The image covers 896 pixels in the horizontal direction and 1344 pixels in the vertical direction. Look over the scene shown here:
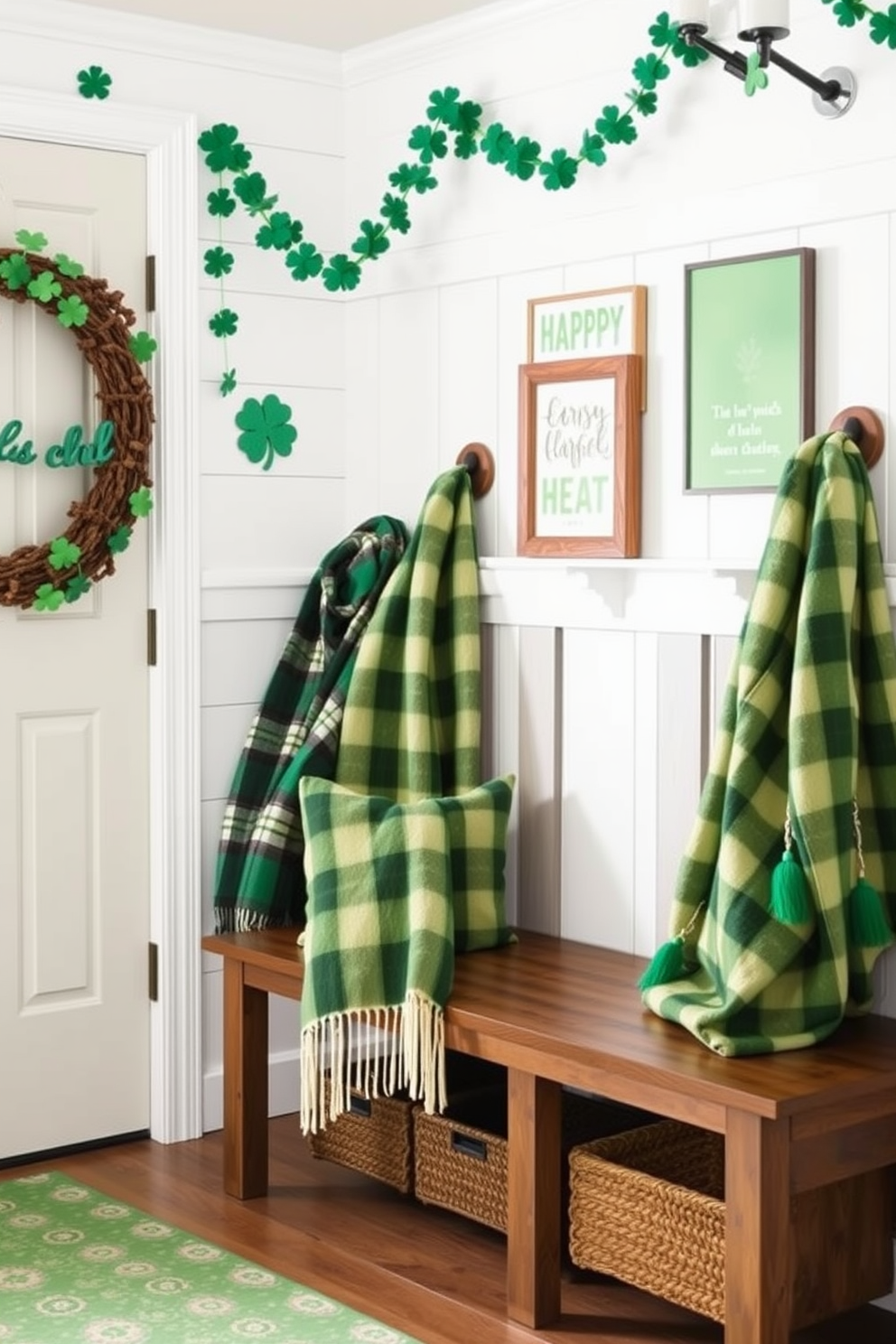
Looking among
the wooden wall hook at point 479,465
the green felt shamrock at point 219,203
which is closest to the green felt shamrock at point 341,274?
the green felt shamrock at point 219,203

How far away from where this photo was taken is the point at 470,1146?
122 inches

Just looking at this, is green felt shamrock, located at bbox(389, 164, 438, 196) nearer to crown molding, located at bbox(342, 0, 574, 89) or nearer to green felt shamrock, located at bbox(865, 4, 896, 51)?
crown molding, located at bbox(342, 0, 574, 89)

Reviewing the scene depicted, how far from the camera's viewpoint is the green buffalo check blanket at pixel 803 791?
260 centimetres

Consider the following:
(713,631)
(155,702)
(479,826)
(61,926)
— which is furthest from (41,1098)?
(713,631)

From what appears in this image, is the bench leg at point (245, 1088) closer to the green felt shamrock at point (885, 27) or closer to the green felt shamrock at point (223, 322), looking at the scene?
the green felt shamrock at point (223, 322)

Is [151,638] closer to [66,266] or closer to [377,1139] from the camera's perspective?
[66,266]

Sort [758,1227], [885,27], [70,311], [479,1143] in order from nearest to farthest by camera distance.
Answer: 1. [758,1227]
2. [885,27]
3. [479,1143]
4. [70,311]

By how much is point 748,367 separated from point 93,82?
1414mm

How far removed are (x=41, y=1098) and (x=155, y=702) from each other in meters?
0.81

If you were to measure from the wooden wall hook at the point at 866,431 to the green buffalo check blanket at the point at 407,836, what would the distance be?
918 mm

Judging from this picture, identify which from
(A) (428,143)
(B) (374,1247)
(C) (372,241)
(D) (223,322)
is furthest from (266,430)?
(B) (374,1247)

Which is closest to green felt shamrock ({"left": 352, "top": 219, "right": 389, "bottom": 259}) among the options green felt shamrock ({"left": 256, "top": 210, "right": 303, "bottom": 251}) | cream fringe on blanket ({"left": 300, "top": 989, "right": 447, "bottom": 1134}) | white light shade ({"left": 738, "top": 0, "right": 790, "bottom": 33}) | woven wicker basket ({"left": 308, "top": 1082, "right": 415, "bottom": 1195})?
green felt shamrock ({"left": 256, "top": 210, "right": 303, "bottom": 251})

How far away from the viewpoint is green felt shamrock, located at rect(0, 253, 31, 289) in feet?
11.0

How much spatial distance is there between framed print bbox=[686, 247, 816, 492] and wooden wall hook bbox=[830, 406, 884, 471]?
3.6 inches
